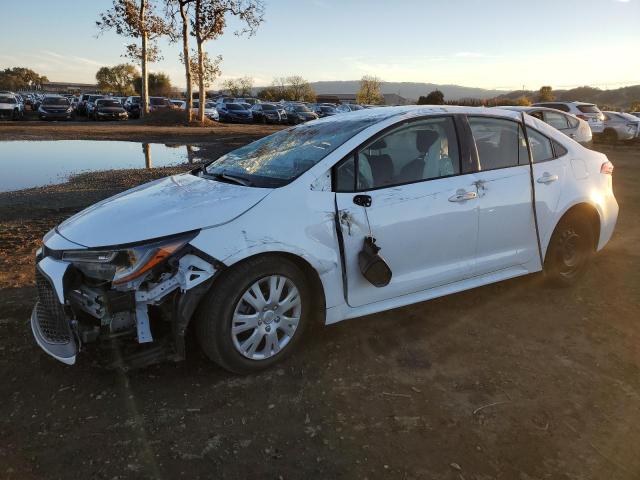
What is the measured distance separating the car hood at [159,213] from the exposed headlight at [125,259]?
48 mm

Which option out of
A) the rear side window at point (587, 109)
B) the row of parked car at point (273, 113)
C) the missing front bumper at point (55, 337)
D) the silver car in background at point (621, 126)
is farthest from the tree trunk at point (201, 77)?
the missing front bumper at point (55, 337)

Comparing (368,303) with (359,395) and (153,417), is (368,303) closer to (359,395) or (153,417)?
(359,395)

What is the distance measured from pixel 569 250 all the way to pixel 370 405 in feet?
8.97

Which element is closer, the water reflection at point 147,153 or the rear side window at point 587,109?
the water reflection at point 147,153

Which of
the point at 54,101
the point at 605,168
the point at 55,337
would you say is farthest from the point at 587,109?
the point at 54,101

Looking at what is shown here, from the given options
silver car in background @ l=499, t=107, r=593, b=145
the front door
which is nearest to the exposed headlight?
the front door

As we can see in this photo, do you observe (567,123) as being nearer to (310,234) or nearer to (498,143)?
(498,143)

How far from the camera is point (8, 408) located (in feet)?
9.59

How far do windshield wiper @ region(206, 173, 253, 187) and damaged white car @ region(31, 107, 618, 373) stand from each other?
20 millimetres

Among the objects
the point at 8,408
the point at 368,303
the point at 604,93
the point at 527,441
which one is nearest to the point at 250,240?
the point at 368,303

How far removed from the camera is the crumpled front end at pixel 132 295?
291 cm

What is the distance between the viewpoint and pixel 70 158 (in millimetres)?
13984

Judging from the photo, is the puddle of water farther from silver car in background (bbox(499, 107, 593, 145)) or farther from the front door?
silver car in background (bbox(499, 107, 593, 145))

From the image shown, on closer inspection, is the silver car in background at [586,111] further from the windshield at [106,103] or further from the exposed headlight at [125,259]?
the windshield at [106,103]
